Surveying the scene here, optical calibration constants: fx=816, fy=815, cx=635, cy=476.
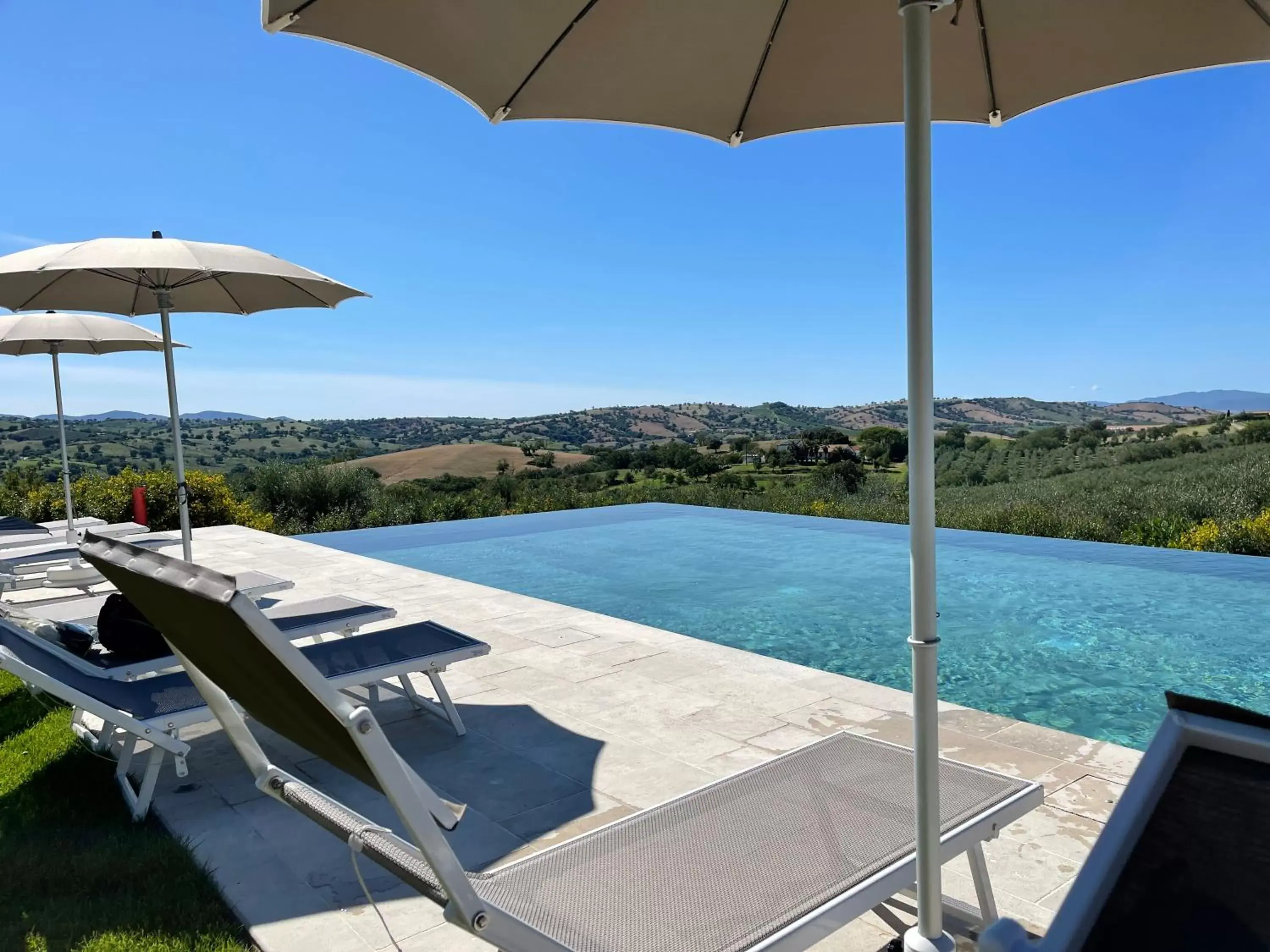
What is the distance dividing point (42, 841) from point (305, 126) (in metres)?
10.9

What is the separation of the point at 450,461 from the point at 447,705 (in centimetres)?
1817

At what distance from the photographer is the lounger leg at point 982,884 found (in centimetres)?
208

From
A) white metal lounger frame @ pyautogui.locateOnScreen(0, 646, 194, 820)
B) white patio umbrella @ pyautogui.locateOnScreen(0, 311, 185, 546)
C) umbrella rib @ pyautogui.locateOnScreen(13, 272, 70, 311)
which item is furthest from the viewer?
white patio umbrella @ pyautogui.locateOnScreen(0, 311, 185, 546)

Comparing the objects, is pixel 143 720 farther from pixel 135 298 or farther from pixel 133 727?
pixel 135 298

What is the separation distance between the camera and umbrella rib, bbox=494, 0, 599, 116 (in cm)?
199

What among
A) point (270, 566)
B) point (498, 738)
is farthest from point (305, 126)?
A: point (498, 738)

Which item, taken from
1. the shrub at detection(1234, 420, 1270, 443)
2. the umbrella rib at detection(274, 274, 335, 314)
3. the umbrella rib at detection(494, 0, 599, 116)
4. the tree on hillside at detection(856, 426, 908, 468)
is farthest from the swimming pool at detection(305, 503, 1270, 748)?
the shrub at detection(1234, 420, 1270, 443)

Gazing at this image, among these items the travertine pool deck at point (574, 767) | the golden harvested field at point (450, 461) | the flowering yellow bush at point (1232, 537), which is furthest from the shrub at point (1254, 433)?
the travertine pool deck at point (574, 767)

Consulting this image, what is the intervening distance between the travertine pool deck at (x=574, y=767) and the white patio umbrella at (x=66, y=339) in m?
4.18

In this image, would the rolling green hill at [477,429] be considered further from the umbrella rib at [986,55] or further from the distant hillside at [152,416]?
the umbrella rib at [986,55]

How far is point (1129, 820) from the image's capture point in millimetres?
1002

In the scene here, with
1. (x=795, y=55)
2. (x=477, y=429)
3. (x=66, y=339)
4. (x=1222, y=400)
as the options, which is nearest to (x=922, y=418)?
(x=795, y=55)

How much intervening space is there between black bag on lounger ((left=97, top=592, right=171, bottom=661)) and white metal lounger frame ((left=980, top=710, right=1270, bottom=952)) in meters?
3.72

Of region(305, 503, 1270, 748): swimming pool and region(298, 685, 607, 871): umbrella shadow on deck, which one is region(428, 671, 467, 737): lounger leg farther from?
region(305, 503, 1270, 748): swimming pool
